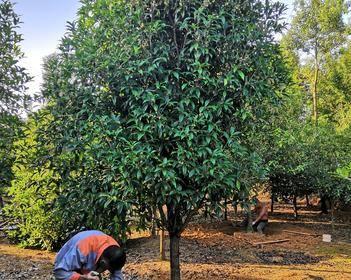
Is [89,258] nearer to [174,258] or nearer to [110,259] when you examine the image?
[110,259]

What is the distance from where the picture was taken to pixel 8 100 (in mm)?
3631

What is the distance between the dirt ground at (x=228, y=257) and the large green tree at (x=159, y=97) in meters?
2.70

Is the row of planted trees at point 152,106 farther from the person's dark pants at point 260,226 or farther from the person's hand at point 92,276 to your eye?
the person's dark pants at point 260,226

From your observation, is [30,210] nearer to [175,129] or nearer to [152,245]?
[152,245]

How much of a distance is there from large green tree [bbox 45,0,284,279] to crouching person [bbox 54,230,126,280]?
1042 millimetres

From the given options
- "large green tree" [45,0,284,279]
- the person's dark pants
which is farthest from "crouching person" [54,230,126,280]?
the person's dark pants

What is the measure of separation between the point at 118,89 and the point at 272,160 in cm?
753

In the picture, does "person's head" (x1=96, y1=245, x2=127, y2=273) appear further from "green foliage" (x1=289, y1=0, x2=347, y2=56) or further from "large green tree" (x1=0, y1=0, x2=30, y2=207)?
"green foliage" (x1=289, y1=0, x2=347, y2=56)

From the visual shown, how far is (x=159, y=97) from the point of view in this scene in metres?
3.93

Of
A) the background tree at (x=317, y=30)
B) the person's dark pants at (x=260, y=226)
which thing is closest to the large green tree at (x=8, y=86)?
the person's dark pants at (x=260, y=226)

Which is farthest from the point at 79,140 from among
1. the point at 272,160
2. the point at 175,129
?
the point at 272,160

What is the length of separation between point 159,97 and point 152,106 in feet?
0.39

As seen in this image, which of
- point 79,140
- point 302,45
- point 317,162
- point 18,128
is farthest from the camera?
point 302,45

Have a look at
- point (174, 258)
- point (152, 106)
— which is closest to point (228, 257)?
point (174, 258)
